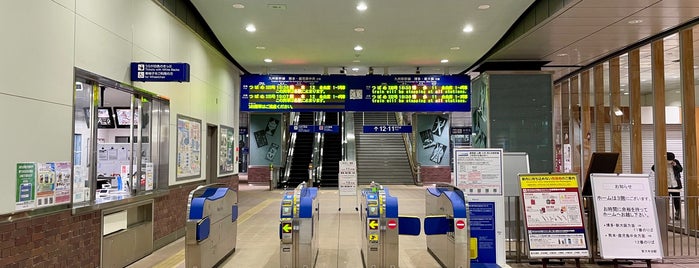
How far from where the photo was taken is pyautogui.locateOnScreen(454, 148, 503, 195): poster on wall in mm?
5117

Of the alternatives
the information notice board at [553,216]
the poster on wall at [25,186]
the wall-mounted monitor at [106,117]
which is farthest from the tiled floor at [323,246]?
the wall-mounted monitor at [106,117]

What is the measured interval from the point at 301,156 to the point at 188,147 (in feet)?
39.9

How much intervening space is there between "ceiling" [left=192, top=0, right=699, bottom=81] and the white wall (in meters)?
1.44

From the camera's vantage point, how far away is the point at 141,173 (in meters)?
6.06

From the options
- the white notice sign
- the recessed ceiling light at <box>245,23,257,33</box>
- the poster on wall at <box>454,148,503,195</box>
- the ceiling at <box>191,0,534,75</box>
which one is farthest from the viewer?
the white notice sign

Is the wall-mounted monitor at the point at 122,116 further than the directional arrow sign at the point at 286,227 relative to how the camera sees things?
Yes

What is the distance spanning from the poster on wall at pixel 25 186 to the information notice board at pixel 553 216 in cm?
471

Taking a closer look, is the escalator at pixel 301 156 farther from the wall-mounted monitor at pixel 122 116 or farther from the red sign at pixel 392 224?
the red sign at pixel 392 224

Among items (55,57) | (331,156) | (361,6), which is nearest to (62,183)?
(55,57)

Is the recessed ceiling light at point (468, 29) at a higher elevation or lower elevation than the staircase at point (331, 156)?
higher

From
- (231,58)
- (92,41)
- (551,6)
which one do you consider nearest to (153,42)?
(92,41)

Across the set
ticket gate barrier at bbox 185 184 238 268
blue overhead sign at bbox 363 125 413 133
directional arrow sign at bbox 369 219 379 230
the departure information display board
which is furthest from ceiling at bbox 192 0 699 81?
blue overhead sign at bbox 363 125 413 133

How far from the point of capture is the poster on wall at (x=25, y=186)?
363cm

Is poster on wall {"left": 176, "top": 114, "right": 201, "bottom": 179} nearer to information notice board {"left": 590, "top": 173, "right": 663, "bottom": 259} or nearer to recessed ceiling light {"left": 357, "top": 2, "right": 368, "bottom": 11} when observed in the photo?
recessed ceiling light {"left": 357, "top": 2, "right": 368, "bottom": 11}
